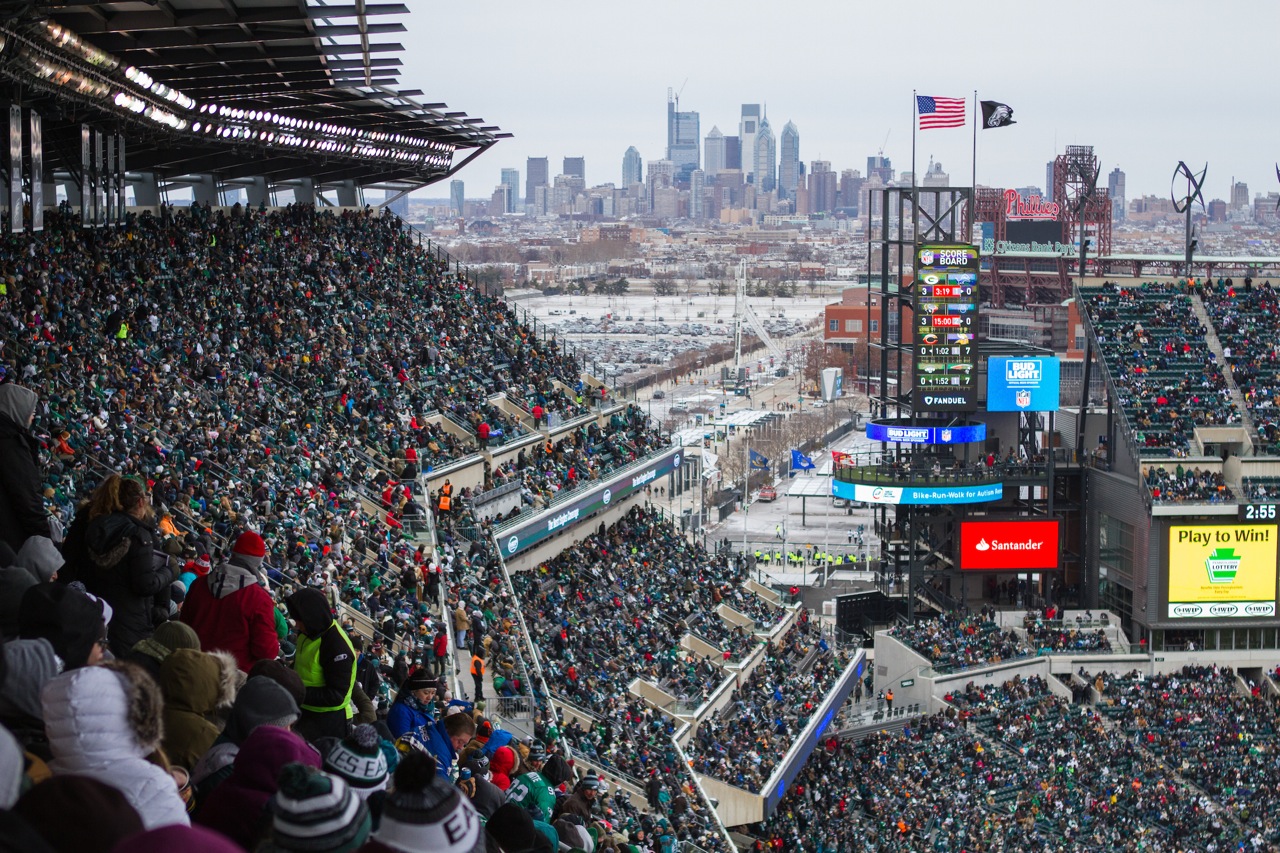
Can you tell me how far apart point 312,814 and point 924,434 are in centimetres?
3806

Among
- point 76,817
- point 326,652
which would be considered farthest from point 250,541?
point 76,817

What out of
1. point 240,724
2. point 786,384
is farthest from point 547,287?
point 240,724

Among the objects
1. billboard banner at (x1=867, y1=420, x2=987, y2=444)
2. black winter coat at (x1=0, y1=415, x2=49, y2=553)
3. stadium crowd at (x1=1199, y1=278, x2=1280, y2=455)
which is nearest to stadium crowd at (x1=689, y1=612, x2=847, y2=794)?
billboard banner at (x1=867, y1=420, x2=987, y2=444)

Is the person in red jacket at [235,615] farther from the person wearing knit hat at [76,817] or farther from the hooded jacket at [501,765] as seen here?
the person wearing knit hat at [76,817]

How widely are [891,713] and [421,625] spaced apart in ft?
68.2

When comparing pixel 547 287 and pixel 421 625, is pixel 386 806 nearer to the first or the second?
pixel 421 625

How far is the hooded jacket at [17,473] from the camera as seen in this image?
920cm

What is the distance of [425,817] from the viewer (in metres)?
4.61

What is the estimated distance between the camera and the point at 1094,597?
1678 inches

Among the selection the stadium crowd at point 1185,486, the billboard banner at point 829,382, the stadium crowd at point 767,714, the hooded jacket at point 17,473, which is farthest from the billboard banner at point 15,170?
the billboard banner at point 829,382

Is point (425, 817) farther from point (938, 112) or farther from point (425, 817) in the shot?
point (938, 112)

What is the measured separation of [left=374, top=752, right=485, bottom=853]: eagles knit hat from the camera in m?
4.57

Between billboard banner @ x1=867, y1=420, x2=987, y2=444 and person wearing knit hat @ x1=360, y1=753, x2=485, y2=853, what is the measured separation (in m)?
37.4

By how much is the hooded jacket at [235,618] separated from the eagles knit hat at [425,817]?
4.06 m
